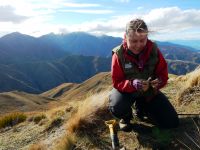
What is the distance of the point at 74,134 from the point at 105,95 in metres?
1.41

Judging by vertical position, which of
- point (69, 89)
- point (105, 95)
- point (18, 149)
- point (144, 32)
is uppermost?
point (144, 32)

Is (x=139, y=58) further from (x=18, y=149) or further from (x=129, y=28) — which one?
(x=18, y=149)

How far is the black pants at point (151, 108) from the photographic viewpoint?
5.70 metres

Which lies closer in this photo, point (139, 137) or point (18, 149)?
point (139, 137)

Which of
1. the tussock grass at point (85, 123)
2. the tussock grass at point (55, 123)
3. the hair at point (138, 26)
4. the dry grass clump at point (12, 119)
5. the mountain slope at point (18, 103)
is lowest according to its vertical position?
the mountain slope at point (18, 103)

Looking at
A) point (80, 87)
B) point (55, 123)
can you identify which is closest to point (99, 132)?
point (55, 123)

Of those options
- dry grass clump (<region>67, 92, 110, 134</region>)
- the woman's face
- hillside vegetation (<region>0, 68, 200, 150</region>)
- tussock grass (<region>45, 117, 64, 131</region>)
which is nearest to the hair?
the woman's face

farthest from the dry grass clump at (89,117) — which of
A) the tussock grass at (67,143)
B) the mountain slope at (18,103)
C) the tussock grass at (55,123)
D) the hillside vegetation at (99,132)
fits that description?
the mountain slope at (18,103)

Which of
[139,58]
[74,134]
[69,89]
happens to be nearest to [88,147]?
[74,134]

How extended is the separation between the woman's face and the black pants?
81 cm

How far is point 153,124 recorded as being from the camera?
20.3ft

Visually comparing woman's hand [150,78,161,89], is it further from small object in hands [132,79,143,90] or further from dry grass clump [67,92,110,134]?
dry grass clump [67,92,110,134]

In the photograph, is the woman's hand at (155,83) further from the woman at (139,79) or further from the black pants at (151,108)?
the black pants at (151,108)

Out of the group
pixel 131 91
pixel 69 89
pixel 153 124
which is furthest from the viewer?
pixel 69 89
